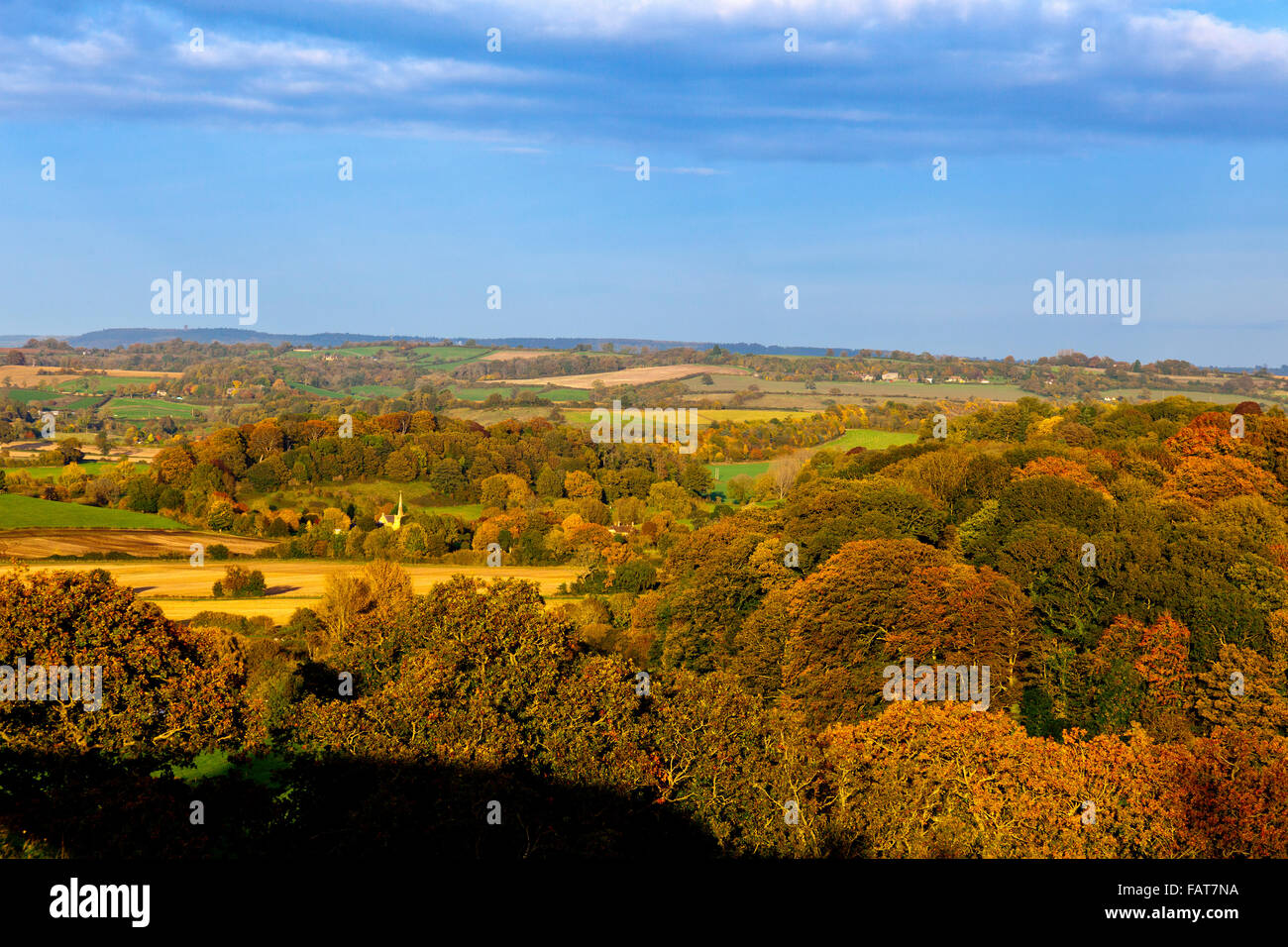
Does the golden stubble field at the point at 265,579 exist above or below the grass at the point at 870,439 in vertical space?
below

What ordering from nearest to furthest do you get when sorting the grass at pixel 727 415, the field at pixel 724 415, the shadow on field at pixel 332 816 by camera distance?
the shadow on field at pixel 332 816 → the grass at pixel 727 415 → the field at pixel 724 415

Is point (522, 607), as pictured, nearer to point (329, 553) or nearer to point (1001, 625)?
point (1001, 625)

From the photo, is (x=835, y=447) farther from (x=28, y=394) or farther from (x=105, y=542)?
(x=28, y=394)

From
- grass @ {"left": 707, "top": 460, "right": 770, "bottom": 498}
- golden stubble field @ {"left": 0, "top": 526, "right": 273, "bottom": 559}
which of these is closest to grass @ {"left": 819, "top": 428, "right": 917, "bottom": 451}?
grass @ {"left": 707, "top": 460, "right": 770, "bottom": 498}

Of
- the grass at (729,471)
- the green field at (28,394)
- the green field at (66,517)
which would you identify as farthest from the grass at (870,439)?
the green field at (28,394)

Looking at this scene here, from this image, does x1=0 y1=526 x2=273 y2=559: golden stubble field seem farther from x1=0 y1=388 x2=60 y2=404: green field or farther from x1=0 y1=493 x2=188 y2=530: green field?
x1=0 y1=388 x2=60 y2=404: green field

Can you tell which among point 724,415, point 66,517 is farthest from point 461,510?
point 724,415

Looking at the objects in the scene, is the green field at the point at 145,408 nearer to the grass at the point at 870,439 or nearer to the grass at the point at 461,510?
the grass at the point at 461,510
